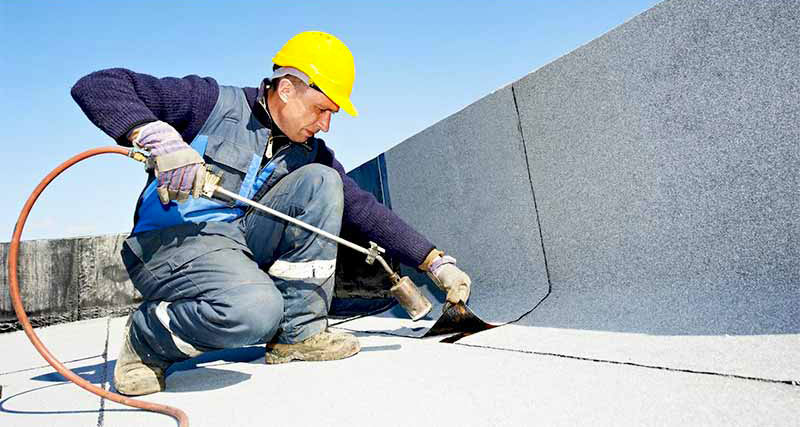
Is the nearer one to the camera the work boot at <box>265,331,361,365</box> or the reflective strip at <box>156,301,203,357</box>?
the reflective strip at <box>156,301,203,357</box>

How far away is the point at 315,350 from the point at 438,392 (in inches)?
21.7

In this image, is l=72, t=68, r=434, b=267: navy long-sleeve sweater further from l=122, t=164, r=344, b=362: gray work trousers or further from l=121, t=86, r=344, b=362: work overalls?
l=122, t=164, r=344, b=362: gray work trousers

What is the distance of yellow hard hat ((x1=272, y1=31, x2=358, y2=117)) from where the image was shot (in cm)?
149

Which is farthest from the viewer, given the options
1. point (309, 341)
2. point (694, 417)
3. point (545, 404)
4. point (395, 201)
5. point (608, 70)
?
point (395, 201)

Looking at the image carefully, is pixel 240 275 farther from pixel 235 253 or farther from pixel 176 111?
pixel 176 111

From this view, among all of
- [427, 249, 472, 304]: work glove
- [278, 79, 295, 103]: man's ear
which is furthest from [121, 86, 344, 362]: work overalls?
[427, 249, 472, 304]: work glove

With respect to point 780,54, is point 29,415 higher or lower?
lower

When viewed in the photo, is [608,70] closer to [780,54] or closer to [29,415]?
[780,54]

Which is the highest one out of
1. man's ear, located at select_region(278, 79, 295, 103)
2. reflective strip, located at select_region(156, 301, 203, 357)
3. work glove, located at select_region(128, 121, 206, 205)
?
man's ear, located at select_region(278, 79, 295, 103)

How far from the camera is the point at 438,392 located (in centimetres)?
99

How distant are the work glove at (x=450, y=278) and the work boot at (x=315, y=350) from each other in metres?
0.36

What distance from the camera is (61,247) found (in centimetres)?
360

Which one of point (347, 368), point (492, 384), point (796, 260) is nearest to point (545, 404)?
point (492, 384)

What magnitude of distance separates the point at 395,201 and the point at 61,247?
2595mm
